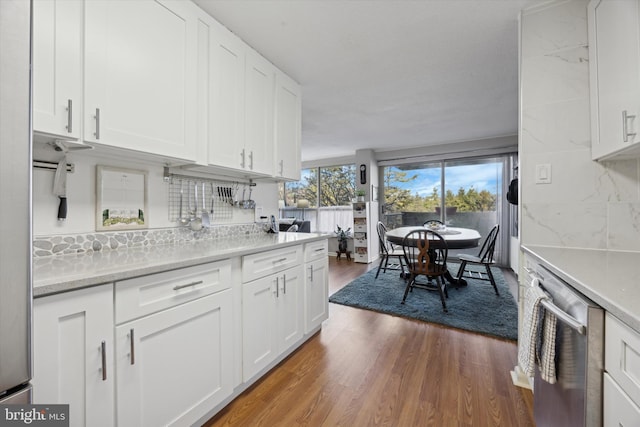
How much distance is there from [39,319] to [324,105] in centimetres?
306

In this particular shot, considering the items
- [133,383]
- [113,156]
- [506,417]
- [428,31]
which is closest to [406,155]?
[428,31]

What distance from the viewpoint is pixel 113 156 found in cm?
140

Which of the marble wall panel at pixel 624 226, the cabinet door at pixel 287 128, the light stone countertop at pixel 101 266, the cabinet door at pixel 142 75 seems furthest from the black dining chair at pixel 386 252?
the cabinet door at pixel 142 75

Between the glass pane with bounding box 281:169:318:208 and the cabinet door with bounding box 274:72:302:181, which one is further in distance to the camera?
the glass pane with bounding box 281:169:318:208

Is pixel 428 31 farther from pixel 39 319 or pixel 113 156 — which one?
pixel 39 319

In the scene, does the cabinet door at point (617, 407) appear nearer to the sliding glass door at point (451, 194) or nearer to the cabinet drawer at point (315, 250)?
the cabinet drawer at point (315, 250)

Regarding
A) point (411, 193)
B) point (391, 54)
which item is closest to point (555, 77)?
point (391, 54)

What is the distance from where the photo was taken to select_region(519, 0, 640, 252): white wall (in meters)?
1.41

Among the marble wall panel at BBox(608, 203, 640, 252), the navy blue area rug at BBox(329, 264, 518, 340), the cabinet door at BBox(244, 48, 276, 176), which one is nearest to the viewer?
the marble wall panel at BBox(608, 203, 640, 252)

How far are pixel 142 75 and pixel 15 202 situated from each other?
1047 mm

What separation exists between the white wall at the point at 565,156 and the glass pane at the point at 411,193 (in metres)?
3.83

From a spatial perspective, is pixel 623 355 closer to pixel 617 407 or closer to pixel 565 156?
pixel 617 407

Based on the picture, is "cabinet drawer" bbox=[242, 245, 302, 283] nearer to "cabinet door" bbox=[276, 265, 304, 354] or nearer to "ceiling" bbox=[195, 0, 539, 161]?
"cabinet door" bbox=[276, 265, 304, 354]

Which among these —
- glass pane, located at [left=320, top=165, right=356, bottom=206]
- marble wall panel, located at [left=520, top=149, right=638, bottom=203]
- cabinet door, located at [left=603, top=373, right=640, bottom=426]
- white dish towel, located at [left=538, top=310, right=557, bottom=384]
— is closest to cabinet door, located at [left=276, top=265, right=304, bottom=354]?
white dish towel, located at [left=538, top=310, right=557, bottom=384]
